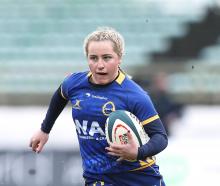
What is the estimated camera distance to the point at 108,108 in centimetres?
438

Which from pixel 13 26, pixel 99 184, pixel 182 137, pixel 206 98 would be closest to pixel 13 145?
pixel 182 137

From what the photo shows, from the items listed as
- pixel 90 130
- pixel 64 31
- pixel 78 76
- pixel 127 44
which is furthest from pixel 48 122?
pixel 64 31

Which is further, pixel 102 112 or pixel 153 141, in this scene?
pixel 102 112

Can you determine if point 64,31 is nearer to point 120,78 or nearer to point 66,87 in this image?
point 66,87

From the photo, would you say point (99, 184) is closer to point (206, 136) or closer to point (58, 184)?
point (58, 184)

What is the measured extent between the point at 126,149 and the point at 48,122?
41.1 inches

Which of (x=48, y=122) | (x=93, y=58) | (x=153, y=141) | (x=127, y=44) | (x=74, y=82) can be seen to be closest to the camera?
(x=153, y=141)

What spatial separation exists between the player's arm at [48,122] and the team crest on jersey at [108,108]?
571 mm

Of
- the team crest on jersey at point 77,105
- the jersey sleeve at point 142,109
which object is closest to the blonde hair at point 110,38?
the jersey sleeve at point 142,109

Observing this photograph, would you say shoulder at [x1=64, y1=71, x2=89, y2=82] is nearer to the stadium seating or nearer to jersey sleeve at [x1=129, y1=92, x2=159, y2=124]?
jersey sleeve at [x1=129, y1=92, x2=159, y2=124]

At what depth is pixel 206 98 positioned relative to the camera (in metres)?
11.6

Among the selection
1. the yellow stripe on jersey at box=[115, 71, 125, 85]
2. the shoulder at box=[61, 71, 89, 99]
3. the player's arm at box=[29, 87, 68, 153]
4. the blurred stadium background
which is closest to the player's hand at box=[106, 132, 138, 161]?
the yellow stripe on jersey at box=[115, 71, 125, 85]

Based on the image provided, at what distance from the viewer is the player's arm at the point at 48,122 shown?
4.92 m

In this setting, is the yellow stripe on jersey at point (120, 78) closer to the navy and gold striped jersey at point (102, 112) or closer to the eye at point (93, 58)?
the navy and gold striped jersey at point (102, 112)
